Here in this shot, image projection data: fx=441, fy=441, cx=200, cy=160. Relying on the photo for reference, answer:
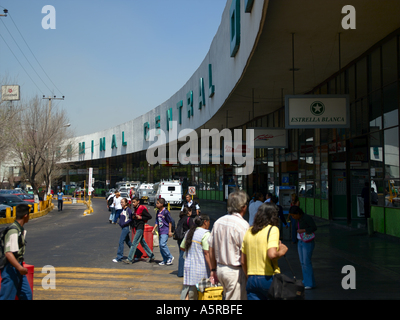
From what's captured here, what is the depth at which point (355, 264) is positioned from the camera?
34.3ft

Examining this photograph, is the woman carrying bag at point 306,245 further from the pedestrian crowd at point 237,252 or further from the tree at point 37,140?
the tree at point 37,140

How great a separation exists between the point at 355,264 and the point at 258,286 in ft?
21.3

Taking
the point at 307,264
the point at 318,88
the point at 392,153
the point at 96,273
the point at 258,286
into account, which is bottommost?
the point at 96,273

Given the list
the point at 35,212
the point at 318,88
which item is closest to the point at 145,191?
the point at 35,212

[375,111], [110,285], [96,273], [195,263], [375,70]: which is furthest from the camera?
[375,111]

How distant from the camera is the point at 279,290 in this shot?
4559 mm

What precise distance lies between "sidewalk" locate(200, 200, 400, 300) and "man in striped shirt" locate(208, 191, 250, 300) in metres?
2.81

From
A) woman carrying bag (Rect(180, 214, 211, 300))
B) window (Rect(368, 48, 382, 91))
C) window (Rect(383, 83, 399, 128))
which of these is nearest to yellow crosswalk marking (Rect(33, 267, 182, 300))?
woman carrying bag (Rect(180, 214, 211, 300))

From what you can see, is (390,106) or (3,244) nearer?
(3,244)

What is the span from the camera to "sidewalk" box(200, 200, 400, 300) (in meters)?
7.73

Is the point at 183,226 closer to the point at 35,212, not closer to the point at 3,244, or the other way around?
the point at 3,244

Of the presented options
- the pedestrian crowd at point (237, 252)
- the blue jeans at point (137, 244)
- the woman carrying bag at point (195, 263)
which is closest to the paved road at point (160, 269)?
the blue jeans at point (137, 244)

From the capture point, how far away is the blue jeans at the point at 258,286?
481 centimetres

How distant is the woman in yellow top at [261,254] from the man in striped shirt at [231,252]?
169mm
